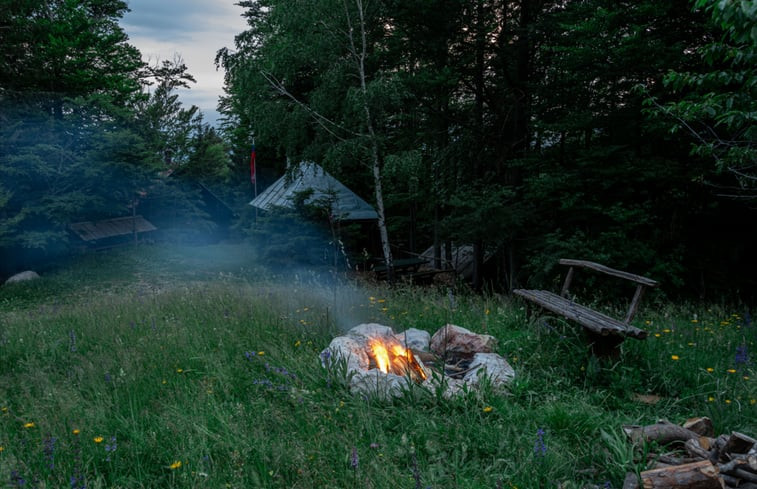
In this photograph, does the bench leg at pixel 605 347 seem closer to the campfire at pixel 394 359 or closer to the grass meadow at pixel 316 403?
the grass meadow at pixel 316 403

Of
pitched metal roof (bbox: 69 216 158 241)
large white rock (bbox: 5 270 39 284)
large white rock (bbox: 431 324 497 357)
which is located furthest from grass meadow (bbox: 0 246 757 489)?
pitched metal roof (bbox: 69 216 158 241)

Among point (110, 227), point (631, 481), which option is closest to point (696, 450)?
point (631, 481)

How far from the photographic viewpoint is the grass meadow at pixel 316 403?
9.06ft

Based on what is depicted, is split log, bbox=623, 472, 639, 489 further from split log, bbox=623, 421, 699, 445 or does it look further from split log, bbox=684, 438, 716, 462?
split log, bbox=684, 438, 716, 462

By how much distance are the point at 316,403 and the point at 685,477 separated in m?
2.37

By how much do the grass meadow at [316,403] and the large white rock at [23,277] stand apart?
12.2m

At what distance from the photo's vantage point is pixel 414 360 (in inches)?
166

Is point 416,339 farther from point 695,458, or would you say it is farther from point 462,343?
point 695,458

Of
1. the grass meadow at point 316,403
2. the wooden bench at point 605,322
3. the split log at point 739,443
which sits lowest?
the grass meadow at point 316,403

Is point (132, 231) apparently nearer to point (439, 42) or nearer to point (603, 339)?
point (439, 42)

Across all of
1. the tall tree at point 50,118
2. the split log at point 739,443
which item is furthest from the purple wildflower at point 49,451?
the tall tree at point 50,118

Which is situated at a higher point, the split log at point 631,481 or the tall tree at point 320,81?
the tall tree at point 320,81

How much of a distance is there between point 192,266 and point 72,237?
20.3 ft

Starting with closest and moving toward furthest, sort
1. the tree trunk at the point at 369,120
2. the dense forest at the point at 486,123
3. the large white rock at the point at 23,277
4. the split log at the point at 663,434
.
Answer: the split log at the point at 663,434 < the dense forest at the point at 486,123 < the tree trunk at the point at 369,120 < the large white rock at the point at 23,277
